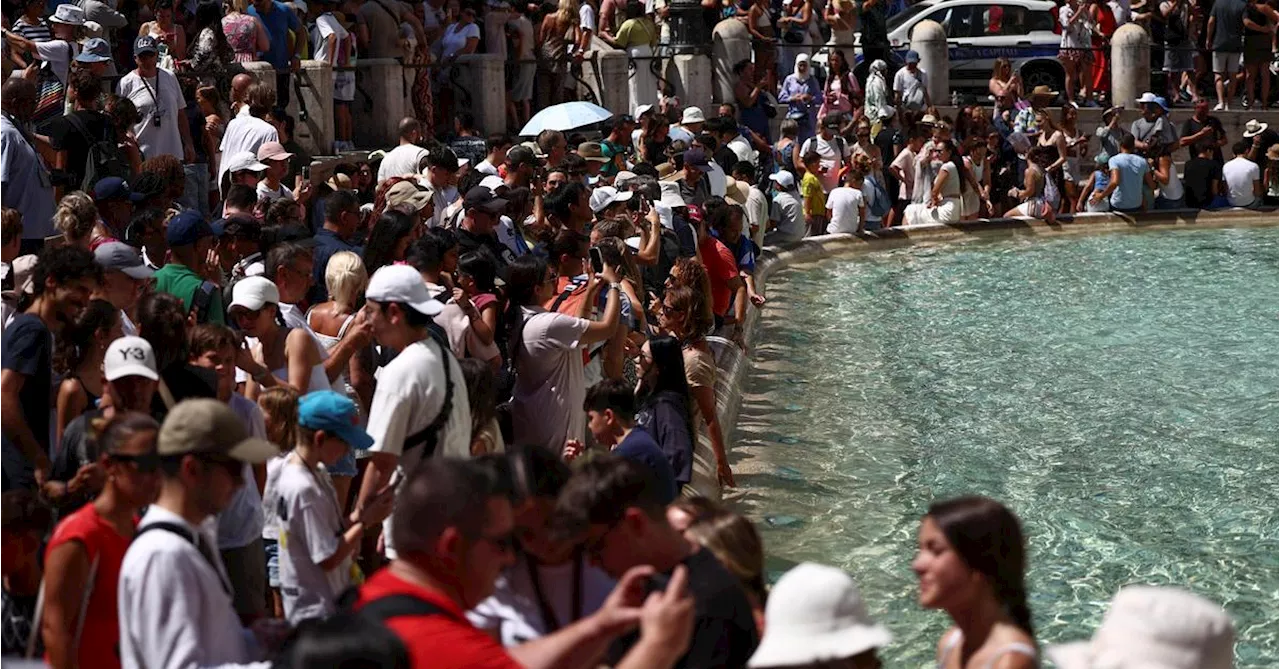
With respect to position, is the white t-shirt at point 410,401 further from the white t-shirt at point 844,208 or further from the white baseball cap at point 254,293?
the white t-shirt at point 844,208

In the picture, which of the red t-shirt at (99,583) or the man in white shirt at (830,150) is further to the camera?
the man in white shirt at (830,150)

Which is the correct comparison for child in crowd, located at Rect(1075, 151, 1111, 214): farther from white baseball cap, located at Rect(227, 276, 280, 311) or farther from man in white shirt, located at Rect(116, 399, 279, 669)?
man in white shirt, located at Rect(116, 399, 279, 669)

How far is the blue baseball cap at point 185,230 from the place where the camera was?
9.09 metres

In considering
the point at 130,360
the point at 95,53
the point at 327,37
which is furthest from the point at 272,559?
the point at 327,37

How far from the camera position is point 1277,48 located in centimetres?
3062

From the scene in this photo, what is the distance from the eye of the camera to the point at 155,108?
1382 cm

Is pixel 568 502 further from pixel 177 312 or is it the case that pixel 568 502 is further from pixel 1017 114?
pixel 1017 114

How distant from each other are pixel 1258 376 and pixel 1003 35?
45.3 feet

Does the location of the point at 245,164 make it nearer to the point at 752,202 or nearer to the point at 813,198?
the point at 752,202

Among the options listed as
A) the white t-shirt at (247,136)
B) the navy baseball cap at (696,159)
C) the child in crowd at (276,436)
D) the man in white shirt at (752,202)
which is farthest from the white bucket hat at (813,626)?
the man in white shirt at (752,202)

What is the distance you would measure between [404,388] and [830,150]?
669 inches

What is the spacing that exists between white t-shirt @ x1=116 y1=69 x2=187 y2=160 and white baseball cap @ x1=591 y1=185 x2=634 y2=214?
2841 mm

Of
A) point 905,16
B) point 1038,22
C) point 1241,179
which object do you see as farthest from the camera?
point 905,16

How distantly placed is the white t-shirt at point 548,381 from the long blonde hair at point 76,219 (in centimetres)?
204
